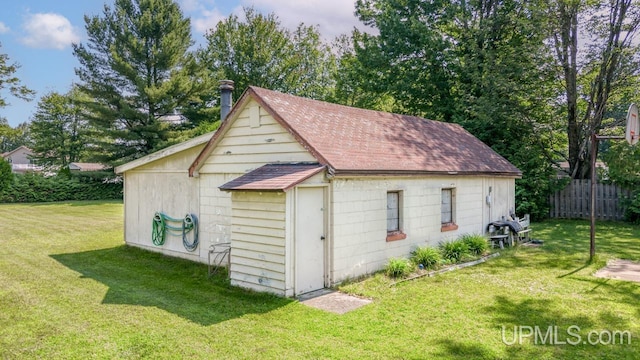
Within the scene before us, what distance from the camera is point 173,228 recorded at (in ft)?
35.0

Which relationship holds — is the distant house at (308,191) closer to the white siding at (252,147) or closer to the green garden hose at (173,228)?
the white siding at (252,147)

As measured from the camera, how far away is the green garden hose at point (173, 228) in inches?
398

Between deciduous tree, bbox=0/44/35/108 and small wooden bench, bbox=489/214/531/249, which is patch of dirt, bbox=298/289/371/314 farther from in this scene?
deciduous tree, bbox=0/44/35/108

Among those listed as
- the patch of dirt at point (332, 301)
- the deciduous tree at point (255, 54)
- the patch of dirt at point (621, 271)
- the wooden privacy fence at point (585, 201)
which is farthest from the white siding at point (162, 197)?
the deciduous tree at point (255, 54)

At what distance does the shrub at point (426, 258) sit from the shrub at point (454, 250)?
78cm

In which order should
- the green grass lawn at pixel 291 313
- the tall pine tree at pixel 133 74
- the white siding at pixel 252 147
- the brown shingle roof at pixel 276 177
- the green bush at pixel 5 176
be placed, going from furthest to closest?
the tall pine tree at pixel 133 74
the green bush at pixel 5 176
the white siding at pixel 252 147
the brown shingle roof at pixel 276 177
the green grass lawn at pixel 291 313

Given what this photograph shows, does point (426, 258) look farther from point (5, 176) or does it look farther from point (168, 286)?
point (5, 176)

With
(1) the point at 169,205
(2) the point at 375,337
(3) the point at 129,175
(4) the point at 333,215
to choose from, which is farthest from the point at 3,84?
(2) the point at 375,337

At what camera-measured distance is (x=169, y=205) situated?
10828 mm

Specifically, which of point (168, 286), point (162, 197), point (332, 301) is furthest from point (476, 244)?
point (162, 197)

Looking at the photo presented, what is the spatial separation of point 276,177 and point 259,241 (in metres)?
1.20

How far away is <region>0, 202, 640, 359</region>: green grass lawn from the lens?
16.4ft

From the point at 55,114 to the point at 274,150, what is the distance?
44471 millimetres

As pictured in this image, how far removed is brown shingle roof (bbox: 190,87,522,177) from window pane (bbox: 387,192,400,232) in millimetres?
624
